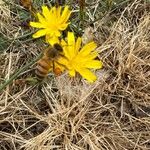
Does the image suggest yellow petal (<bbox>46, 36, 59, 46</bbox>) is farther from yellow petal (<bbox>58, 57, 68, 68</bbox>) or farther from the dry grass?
the dry grass

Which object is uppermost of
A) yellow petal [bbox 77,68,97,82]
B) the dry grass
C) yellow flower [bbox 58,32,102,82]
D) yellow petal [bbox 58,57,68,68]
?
yellow petal [bbox 58,57,68,68]

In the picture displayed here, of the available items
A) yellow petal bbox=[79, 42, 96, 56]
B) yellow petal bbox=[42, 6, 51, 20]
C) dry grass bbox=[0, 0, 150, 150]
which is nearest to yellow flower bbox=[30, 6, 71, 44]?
yellow petal bbox=[42, 6, 51, 20]

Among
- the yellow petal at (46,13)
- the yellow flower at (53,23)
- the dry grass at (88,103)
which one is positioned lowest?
the dry grass at (88,103)

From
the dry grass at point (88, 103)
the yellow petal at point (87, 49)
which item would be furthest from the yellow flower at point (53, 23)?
the dry grass at point (88, 103)

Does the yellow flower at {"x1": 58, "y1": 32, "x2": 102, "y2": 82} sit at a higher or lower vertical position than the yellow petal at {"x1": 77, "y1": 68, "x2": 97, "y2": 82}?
higher

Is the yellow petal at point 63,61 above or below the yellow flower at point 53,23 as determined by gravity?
below

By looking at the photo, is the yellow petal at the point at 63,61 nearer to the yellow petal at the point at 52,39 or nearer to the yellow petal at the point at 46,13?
the yellow petal at the point at 52,39

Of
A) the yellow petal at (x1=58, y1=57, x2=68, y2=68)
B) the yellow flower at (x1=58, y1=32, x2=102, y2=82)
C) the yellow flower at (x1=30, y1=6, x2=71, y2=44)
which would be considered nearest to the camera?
the yellow petal at (x1=58, y1=57, x2=68, y2=68)

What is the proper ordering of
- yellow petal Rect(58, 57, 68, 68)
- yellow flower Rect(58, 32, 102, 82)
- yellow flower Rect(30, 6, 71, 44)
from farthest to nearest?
yellow flower Rect(30, 6, 71, 44) → yellow flower Rect(58, 32, 102, 82) → yellow petal Rect(58, 57, 68, 68)

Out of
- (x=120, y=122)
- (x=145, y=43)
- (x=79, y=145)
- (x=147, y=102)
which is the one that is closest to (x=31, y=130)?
(x=79, y=145)
